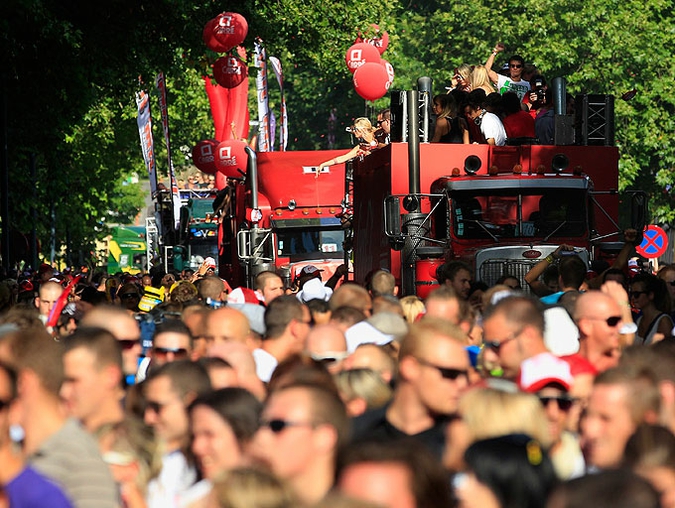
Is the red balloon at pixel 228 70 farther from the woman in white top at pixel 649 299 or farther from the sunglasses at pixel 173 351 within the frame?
the sunglasses at pixel 173 351

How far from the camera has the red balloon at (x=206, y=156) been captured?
28.2 m

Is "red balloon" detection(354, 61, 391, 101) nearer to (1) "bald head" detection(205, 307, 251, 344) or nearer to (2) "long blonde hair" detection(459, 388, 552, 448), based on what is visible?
(1) "bald head" detection(205, 307, 251, 344)

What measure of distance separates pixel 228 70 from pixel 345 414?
20347 millimetres

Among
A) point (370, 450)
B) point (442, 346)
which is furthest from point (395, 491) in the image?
point (442, 346)

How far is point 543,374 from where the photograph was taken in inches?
265

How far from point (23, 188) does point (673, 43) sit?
26.3 m

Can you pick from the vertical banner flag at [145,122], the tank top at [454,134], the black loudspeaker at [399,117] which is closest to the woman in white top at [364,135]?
the tank top at [454,134]

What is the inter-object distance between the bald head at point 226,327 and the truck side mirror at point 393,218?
25.6ft

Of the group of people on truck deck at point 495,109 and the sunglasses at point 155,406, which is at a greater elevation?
the group of people on truck deck at point 495,109

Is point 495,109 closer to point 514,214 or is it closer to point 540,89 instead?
point 540,89

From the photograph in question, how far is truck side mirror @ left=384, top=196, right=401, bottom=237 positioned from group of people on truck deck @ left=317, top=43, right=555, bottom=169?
2.17m

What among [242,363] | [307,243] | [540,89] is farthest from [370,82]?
[242,363]

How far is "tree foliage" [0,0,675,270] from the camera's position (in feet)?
74.0

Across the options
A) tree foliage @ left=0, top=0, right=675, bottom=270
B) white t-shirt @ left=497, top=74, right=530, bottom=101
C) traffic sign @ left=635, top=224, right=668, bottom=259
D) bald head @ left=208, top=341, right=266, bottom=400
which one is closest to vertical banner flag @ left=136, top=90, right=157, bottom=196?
tree foliage @ left=0, top=0, right=675, bottom=270
